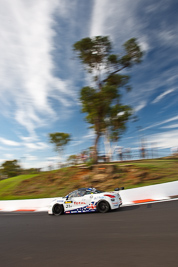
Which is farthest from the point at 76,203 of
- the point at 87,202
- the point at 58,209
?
the point at 58,209

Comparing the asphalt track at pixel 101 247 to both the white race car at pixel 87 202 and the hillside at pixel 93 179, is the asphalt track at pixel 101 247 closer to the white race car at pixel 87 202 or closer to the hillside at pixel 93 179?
the white race car at pixel 87 202

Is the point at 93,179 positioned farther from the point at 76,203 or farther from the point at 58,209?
the point at 76,203

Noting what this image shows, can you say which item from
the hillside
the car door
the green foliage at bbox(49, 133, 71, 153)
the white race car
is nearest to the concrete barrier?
the white race car

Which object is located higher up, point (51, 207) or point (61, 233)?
point (51, 207)

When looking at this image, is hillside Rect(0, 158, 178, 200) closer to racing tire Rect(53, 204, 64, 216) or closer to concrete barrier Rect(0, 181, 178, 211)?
concrete barrier Rect(0, 181, 178, 211)

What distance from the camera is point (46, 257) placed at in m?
3.85

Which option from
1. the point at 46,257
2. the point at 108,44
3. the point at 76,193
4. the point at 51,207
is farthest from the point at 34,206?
the point at 108,44

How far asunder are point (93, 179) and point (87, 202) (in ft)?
28.6

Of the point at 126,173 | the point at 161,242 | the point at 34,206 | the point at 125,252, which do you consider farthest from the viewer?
the point at 126,173

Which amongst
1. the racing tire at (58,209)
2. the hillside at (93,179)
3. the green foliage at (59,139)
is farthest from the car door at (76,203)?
the green foliage at (59,139)

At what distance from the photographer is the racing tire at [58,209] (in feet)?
32.0

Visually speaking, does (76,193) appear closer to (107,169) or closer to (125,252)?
(125,252)

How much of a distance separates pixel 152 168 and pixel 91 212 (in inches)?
375

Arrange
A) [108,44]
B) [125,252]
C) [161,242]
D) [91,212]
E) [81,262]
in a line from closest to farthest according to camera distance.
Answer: [81,262], [125,252], [161,242], [91,212], [108,44]
